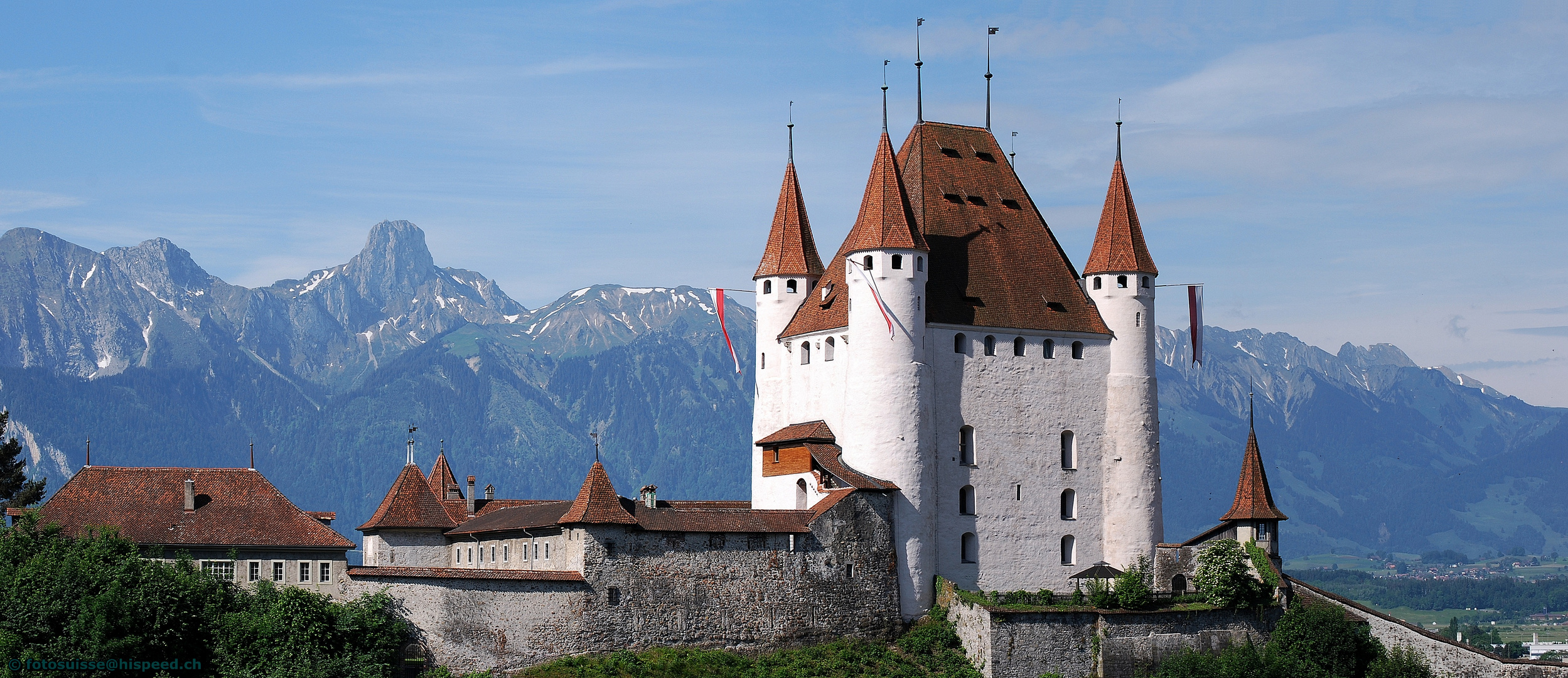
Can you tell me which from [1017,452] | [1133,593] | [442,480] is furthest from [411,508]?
[1133,593]

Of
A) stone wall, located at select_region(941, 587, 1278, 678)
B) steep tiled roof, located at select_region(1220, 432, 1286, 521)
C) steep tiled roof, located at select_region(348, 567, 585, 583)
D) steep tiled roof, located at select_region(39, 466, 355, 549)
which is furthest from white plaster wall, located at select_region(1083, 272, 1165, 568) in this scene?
steep tiled roof, located at select_region(39, 466, 355, 549)

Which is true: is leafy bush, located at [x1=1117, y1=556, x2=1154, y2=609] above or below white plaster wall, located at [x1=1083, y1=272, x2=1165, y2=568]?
below

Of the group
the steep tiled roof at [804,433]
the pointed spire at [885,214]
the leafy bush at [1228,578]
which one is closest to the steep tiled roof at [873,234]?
the pointed spire at [885,214]

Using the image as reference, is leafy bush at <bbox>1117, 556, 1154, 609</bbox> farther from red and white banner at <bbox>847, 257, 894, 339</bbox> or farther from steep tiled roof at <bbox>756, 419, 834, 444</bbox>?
red and white banner at <bbox>847, 257, 894, 339</bbox>

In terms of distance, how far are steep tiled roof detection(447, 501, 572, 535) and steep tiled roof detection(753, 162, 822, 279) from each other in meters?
15.4

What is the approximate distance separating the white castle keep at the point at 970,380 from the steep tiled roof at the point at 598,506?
1163 centimetres

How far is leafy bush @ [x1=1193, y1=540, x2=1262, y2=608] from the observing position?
7344cm

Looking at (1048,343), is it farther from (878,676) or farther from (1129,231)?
(878,676)

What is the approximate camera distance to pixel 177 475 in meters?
76.8

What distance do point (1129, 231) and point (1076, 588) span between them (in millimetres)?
17194

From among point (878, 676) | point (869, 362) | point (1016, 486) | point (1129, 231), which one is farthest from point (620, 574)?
point (1129, 231)

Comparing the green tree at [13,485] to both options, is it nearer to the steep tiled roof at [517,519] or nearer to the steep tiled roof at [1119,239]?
the steep tiled roof at [517,519]

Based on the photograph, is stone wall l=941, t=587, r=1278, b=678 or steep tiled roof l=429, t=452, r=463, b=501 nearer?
stone wall l=941, t=587, r=1278, b=678

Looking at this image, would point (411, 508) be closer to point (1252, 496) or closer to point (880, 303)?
point (880, 303)
